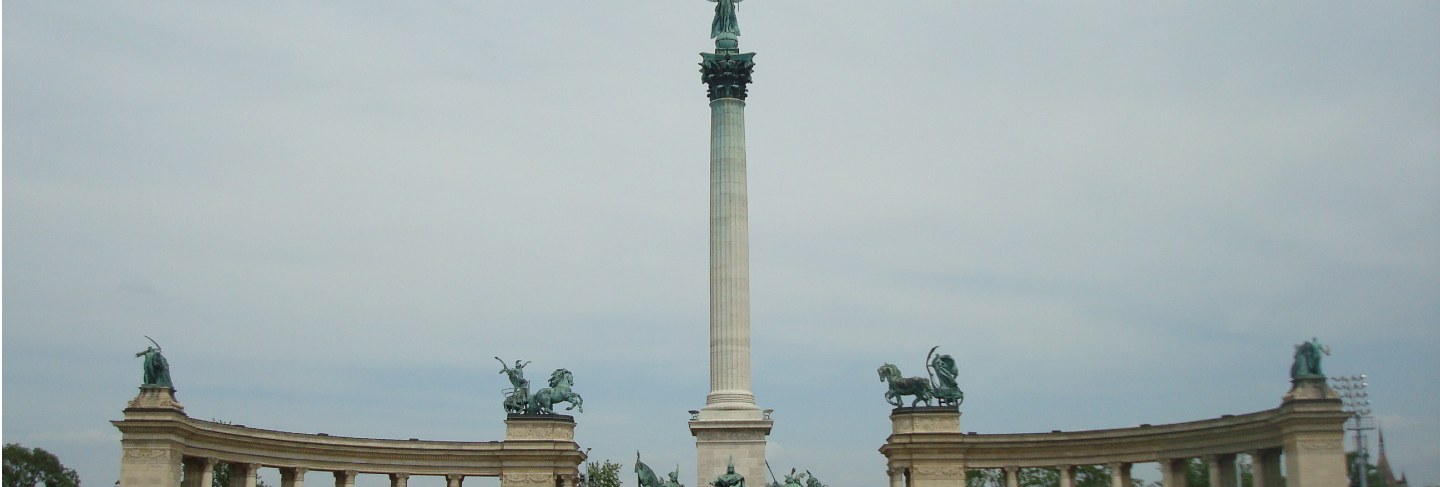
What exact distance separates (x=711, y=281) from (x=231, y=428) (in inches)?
962

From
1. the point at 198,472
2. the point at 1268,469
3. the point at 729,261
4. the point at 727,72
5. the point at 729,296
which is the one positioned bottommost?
the point at 1268,469

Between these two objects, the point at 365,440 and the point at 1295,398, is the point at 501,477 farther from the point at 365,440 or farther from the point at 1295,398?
the point at 1295,398

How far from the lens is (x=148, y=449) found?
61.1 metres

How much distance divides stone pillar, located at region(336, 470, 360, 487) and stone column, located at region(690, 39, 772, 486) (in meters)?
20.4

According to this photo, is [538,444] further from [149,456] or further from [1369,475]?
[1369,475]

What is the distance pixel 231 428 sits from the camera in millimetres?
64938

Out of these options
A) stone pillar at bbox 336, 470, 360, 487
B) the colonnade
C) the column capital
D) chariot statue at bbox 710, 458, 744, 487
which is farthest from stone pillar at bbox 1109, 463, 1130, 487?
stone pillar at bbox 336, 470, 360, 487

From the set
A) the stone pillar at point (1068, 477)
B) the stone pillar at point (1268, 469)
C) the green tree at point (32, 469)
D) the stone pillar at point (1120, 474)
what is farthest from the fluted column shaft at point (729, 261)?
the green tree at point (32, 469)

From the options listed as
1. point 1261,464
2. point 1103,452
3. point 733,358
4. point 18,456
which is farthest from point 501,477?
point 18,456

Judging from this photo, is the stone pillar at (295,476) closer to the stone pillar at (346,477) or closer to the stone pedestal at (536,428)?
the stone pillar at (346,477)

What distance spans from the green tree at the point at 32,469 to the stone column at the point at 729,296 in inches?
2435

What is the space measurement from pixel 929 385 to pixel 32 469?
230 feet

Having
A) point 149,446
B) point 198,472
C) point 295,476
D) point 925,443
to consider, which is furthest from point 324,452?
point 925,443

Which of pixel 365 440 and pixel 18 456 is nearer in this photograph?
pixel 365 440
